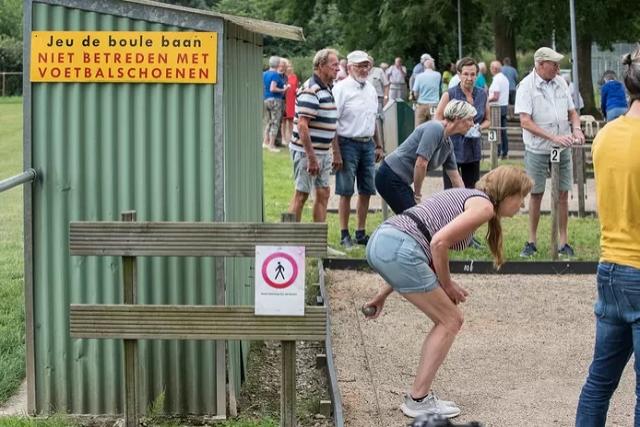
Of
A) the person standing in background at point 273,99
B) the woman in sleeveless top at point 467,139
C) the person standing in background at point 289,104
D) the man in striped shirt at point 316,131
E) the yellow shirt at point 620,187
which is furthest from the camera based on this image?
the person standing in background at point 289,104

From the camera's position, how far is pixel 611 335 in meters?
5.03


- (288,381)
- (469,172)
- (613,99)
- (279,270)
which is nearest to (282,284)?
(279,270)

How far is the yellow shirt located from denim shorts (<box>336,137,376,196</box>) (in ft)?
21.7

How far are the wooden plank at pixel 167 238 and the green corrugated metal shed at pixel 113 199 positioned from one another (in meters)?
0.57

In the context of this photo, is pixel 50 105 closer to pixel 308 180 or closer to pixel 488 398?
pixel 488 398

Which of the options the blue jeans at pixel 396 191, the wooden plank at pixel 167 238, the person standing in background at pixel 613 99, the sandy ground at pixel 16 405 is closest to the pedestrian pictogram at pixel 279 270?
the wooden plank at pixel 167 238

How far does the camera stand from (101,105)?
6.23 metres

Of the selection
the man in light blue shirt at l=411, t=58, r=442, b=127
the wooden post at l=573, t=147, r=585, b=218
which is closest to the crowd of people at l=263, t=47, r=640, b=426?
the wooden post at l=573, t=147, r=585, b=218

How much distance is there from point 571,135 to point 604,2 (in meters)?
20.7

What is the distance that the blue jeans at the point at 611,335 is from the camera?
490 centimetres

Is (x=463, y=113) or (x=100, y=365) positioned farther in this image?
(x=463, y=113)

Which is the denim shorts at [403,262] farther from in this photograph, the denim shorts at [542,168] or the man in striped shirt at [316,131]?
the denim shorts at [542,168]

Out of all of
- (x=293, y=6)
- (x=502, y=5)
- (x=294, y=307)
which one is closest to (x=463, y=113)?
(x=294, y=307)

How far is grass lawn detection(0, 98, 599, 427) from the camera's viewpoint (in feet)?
22.6
